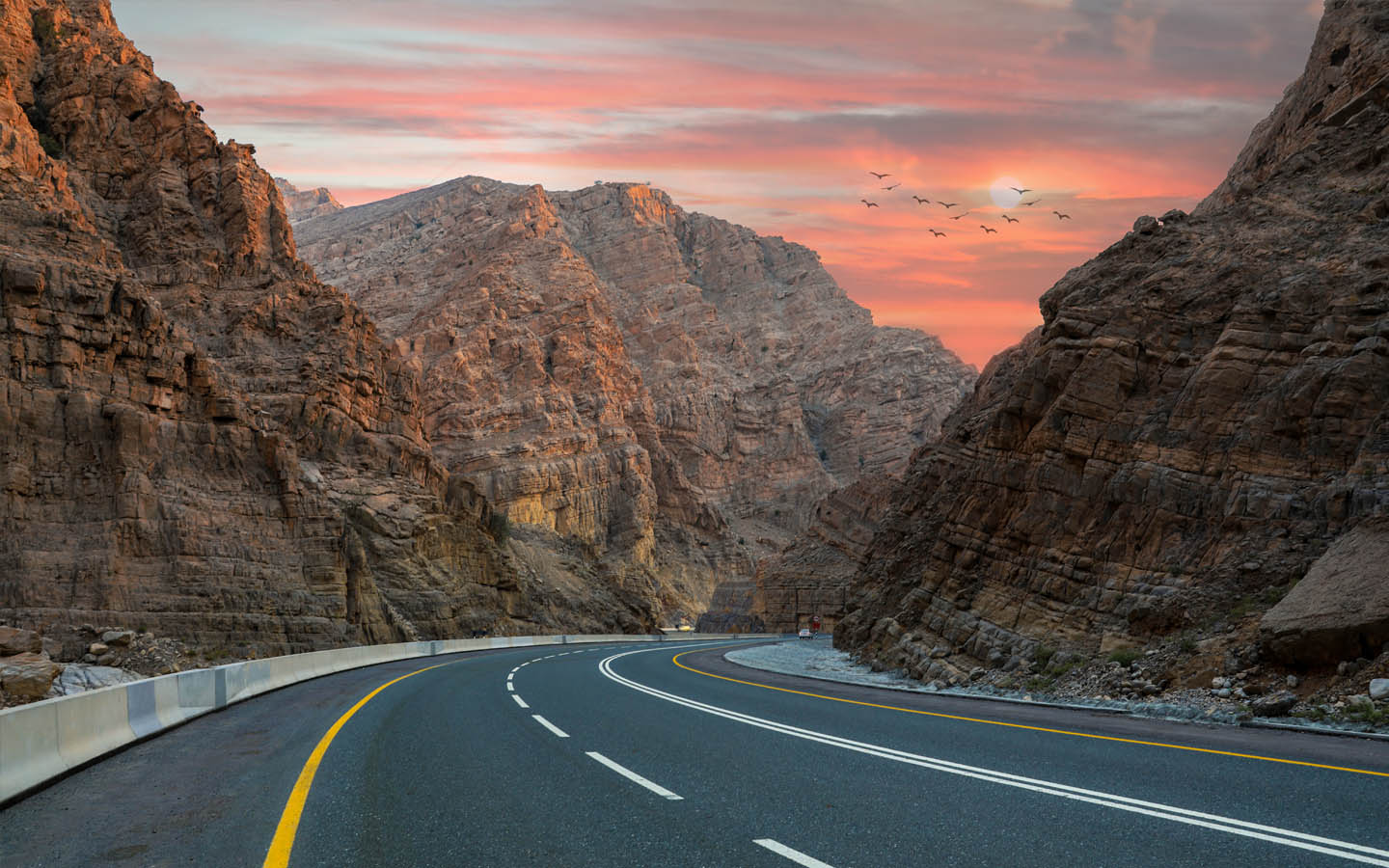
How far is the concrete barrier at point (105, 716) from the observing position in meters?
9.11

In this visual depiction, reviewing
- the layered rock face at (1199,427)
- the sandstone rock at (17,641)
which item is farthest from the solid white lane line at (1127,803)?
the sandstone rock at (17,641)

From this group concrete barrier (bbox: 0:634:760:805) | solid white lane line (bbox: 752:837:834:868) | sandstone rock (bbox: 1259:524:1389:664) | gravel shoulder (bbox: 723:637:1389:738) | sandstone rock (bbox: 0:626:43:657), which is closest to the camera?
solid white lane line (bbox: 752:837:834:868)

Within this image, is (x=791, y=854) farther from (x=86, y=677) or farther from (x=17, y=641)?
(x=17, y=641)

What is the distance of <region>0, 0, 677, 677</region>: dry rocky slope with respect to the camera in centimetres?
3681

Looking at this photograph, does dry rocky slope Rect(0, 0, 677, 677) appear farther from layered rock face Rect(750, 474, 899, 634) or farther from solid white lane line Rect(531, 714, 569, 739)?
layered rock face Rect(750, 474, 899, 634)

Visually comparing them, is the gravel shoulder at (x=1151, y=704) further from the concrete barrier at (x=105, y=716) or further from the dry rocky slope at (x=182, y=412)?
the dry rocky slope at (x=182, y=412)

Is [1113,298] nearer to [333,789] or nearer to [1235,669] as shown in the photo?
[1235,669]

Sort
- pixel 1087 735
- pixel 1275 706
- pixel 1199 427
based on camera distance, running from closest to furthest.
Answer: pixel 1087 735
pixel 1275 706
pixel 1199 427

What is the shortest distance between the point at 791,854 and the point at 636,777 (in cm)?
317

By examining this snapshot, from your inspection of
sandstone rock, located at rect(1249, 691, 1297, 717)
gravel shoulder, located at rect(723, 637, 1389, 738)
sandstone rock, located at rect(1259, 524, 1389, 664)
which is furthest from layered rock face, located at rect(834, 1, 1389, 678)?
sandstone rock, located at rect(1249, 691, 1297, 717)

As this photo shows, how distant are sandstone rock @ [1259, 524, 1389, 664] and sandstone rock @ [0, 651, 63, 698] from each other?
23.4 m

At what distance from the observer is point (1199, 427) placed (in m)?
22.9

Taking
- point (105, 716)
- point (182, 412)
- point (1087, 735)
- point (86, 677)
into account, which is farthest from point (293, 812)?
point (182, 412)

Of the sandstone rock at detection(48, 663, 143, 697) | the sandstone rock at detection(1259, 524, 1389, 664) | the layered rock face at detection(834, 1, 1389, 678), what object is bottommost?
the sandstone rock at detection(48, 663, 143, 697)
